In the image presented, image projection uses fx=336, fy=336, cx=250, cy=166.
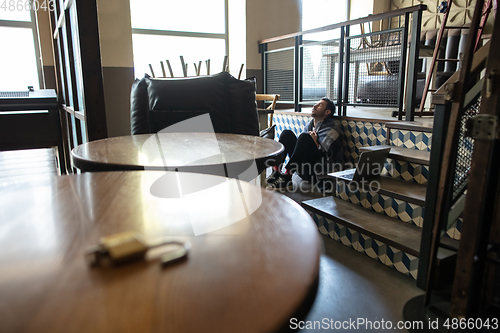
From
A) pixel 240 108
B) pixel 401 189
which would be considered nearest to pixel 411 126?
pixel 401 189

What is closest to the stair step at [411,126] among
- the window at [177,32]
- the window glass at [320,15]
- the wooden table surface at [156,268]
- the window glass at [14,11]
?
the wooden table surface at [156,268]

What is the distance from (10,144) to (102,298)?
10.2ft

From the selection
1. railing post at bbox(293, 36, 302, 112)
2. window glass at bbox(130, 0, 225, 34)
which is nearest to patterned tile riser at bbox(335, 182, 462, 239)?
railing post at bbox(293, 36, 302, 112)

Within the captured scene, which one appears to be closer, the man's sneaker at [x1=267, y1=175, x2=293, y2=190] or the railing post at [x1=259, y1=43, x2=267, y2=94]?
the man's sneaker at [x1=267, y1=175, x2=293, y2=190]

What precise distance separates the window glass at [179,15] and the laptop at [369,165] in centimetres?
400

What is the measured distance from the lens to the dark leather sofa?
2.41 meters

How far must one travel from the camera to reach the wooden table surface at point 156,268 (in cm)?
37

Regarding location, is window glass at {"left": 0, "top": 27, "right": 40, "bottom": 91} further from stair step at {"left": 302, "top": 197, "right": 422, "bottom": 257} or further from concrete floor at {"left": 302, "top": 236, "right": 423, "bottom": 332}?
concrete floor at {"left": 302, "top": 236, "right": 423, "bottom": 332}

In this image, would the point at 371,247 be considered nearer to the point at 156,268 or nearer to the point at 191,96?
the point at 191,96

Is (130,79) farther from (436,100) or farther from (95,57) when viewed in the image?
(436,100)

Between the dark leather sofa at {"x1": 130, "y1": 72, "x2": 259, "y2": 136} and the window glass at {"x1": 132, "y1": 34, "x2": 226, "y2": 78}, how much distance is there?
287 cm

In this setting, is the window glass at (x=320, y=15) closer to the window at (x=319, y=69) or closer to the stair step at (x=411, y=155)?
the window at (x=319, y=69)

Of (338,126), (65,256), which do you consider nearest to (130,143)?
(65,256)

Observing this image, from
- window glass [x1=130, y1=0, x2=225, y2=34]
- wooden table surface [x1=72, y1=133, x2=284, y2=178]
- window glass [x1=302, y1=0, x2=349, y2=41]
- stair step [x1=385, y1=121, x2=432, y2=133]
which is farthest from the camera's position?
window glass [x1=302, y1=0, x2=349, y2=41]
